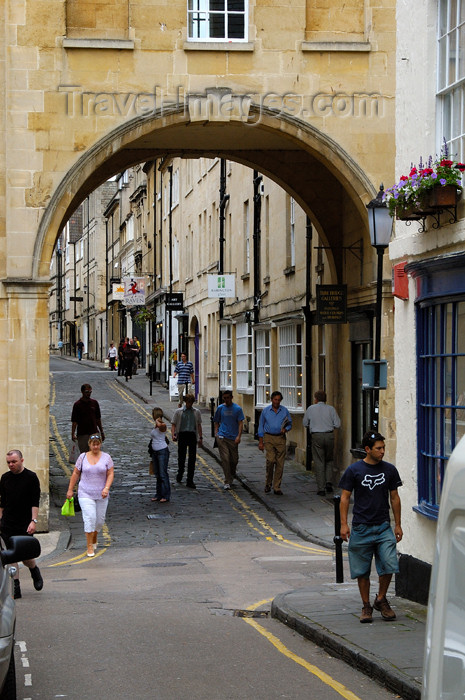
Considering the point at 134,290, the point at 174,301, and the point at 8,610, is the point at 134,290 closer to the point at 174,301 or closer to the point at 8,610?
the point at 174,301

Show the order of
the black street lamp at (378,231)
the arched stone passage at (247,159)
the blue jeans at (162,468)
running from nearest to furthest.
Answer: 1. the black street lamp at (378,231)
2. the arched stone passage at (247,159)
3. the blue jeans at (162,468)

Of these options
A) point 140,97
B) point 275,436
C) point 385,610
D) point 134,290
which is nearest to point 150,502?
point 275,436

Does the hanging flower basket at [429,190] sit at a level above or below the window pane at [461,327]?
above

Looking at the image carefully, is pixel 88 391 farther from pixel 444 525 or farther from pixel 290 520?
pixel 444 525

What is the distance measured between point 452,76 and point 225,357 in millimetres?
25827

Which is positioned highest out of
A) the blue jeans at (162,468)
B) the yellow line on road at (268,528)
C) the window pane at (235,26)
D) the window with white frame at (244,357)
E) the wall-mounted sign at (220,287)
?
the window pane at (235,26)

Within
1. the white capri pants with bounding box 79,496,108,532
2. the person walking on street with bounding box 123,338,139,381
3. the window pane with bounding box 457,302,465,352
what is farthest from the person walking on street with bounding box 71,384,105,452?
the person walking on street with bounding box 123,338,139,381

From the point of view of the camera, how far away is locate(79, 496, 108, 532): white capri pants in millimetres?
15703

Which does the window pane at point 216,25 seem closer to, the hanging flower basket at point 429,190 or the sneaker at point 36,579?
the hanging flower basket at point 429,190

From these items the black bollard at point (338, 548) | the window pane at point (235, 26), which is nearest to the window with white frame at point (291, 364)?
the window pane at point (235, 26)

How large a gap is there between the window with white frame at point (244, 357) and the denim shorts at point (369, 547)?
21.7m

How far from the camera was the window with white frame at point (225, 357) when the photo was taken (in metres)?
35.7

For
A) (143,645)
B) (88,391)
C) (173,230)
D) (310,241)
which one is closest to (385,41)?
(310,241)

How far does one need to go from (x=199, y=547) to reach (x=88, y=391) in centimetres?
526
